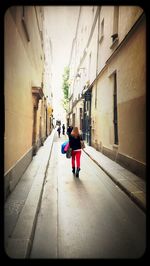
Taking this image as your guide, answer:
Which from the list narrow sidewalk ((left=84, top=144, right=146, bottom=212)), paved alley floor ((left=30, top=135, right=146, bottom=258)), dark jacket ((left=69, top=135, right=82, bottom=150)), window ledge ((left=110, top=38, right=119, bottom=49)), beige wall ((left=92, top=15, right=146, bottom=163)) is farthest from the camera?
window ledge ((left=110, top=38, right=119, bottom=49))

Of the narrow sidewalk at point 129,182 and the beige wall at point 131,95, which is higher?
the beige wall at point 131,95

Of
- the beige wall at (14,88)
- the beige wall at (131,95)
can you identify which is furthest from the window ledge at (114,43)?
the beige wall at (14,88)

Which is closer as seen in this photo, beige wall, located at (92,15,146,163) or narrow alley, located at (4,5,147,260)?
narrow alley, located at (4,5,147,260)

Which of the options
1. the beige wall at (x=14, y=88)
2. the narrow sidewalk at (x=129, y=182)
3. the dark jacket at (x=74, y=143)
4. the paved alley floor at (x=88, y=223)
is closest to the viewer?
the paved alley floor at (x=88, y=223)

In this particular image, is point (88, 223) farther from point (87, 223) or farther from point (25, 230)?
point (25, 230)

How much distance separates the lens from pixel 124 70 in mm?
8188

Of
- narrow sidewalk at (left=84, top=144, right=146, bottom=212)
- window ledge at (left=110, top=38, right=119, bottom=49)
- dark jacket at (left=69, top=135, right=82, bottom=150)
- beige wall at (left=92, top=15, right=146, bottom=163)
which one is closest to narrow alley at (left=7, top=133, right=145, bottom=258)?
narrow sidewalk at (left=84, top=144, right=146, bottom=212)

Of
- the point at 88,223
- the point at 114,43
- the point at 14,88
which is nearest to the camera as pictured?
the point at 88,223

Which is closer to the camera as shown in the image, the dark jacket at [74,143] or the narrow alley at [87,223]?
the narrow alley at [87,223]

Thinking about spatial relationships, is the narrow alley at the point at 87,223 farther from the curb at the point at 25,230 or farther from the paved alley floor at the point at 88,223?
the curb at the point at 25,230

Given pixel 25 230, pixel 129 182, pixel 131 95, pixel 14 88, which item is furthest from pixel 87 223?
pixel 131 95

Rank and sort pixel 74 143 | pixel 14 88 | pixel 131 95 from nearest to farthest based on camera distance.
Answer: pixel 14 88 < pixel 131 95 < pixel 74 143

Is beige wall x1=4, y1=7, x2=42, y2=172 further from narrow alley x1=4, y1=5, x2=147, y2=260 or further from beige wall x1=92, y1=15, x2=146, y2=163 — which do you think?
beige wall x1=92, y1=15, x2=146, y2=163

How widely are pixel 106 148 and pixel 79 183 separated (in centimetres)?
481
